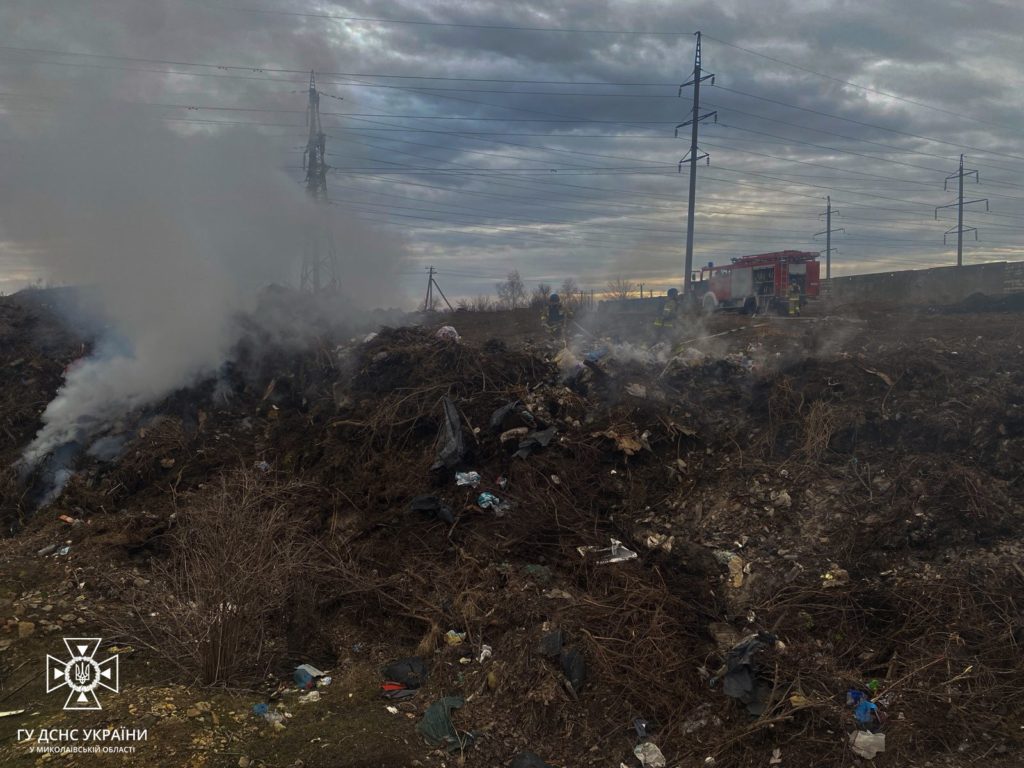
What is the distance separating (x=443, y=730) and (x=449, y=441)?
3774 mm

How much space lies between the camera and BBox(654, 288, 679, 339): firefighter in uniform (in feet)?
40.4

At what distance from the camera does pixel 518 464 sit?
22.0 ft

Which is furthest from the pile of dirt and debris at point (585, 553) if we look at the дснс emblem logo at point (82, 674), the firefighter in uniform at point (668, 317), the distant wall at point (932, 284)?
the distant wall at point (932, 284)

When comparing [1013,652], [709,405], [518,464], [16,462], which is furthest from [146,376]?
[1013,652]

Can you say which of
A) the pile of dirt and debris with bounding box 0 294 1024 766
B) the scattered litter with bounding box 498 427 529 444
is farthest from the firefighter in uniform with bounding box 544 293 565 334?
the scattered litter with bounding box 498 427 529 444

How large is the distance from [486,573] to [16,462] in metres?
6.89

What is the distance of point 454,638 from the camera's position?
15.1 feet

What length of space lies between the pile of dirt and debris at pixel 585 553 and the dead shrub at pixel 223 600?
24mm

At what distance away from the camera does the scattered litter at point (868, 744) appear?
10.5 ft

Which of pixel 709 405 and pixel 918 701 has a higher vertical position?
pixel 709 405

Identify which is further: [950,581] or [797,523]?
[797,523]

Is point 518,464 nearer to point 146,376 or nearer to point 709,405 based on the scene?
point 709,405

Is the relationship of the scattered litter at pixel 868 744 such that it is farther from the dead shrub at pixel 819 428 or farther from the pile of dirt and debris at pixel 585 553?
the dead shrub at pixel 819 428

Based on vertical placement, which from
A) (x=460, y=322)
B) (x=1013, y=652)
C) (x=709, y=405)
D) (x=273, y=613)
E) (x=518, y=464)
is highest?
(x=460, y=322)
